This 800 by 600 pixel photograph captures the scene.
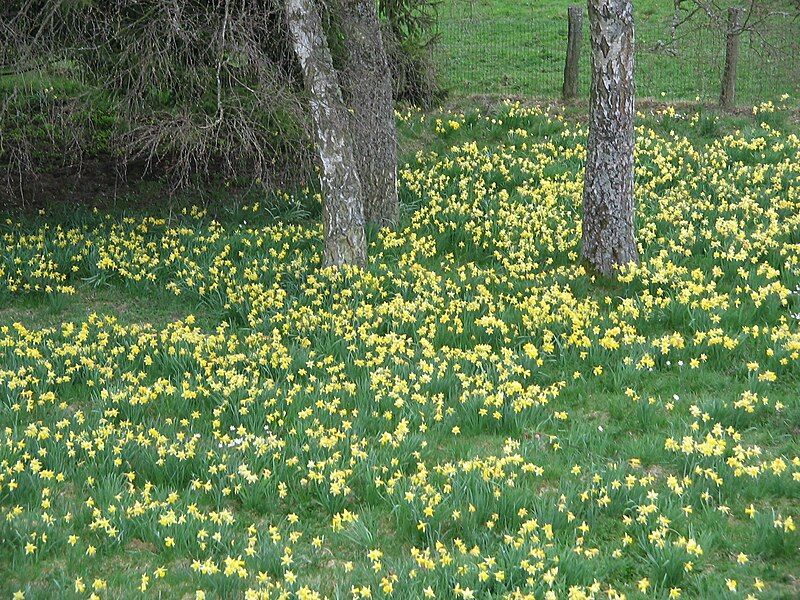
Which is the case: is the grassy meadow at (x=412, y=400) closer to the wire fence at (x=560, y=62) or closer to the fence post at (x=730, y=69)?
the fence post at (x=730, y=69)

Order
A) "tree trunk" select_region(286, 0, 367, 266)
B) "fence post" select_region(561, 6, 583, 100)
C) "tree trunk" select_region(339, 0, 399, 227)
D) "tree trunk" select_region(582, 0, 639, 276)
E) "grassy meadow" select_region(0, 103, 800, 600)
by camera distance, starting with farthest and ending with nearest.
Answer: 1. "fence post" select_region(561, 6, 583, 100)
2. "tree trunk" select_region(339, 0, 399, 227)
3. "tree trunk" select_region(286, 0, 367, 266)
4. "tree trunk" select_region(582, 0, 639, 276)
5. "grassy meadow" select_region(0, 103, 800, 600)

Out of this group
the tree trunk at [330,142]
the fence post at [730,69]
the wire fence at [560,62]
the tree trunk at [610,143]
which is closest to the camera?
the tree trunk at [610,143]

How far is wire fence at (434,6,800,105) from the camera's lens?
1711 cm

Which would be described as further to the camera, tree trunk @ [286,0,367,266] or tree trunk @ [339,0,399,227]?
tree trunk @ [339,0,399,227]

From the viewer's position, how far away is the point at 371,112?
33.8 ft

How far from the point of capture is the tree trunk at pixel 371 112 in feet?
32.9

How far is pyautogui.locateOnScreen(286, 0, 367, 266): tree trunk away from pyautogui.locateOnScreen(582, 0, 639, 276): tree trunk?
2219mm

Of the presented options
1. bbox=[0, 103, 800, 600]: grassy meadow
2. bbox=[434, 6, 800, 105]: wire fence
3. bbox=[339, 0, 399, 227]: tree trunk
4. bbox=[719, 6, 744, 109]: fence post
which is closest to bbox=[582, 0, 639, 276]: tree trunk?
bbox=[0, 103, 800, 600]: grassy meadow

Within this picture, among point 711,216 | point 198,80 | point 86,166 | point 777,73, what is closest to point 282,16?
point 198,80

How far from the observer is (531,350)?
6.98 meters

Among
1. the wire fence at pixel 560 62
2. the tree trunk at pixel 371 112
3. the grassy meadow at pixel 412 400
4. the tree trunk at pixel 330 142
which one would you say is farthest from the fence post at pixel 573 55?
the tree trunk at pixel 330 142

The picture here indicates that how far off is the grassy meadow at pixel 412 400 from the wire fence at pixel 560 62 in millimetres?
6131

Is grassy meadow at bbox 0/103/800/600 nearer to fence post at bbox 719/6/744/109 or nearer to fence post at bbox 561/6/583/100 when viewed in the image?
fence post at bbox 719/6/744/109

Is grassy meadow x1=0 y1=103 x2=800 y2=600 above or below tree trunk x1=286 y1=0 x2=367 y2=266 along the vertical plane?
below
